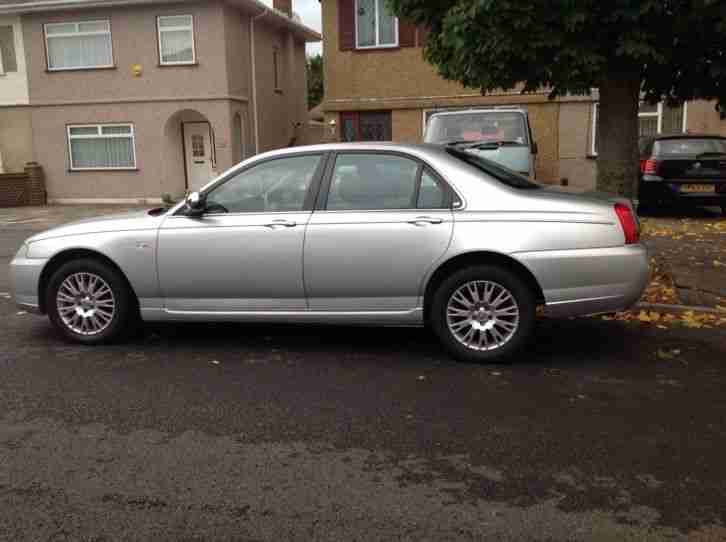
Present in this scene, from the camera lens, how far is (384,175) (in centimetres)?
577

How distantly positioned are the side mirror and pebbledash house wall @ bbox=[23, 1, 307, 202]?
15.3 meters

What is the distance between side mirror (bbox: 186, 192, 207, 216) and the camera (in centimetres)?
589

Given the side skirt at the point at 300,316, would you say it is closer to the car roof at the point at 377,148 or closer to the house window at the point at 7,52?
the car roof at the point at 377,148

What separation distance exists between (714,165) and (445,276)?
9.23m

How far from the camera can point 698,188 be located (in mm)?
13141

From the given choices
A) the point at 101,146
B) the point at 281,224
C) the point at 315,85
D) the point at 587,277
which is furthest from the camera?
the point at 315,85

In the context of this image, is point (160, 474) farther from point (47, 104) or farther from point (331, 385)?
point (47, 104)

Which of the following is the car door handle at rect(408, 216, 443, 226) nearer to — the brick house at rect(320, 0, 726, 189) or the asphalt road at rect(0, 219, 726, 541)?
the asphalt road at rect(0, 219, 726, 541)

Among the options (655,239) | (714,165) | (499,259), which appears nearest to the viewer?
(499,259)

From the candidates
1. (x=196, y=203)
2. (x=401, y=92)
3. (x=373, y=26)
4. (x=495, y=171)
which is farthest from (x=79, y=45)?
(x=495, y=171)

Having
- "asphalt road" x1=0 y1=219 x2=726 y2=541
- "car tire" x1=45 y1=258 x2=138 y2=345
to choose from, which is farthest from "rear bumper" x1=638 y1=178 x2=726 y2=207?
"car tire" x1=45 y1=258 x2=138 y2=345

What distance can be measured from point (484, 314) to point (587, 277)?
2.49 ft

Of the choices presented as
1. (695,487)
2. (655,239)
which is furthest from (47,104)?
(695,487)

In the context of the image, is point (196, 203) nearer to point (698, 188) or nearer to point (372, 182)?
point (372, 182)
